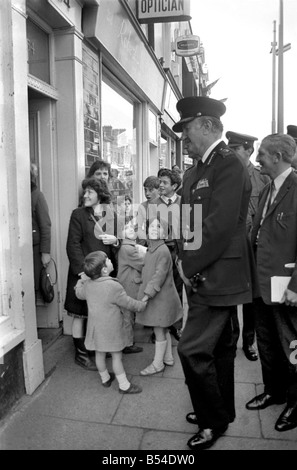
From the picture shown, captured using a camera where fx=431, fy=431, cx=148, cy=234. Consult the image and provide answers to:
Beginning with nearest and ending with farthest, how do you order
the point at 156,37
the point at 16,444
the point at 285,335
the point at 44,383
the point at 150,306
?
the point at 16,444 → the point at 285,335 → the point at 44,383 → the point at 150,306 → the point at 156,37

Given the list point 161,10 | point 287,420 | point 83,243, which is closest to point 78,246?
point 83,243

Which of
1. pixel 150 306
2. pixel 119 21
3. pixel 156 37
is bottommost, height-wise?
pixel 150 306

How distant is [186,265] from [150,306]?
126 centimetres

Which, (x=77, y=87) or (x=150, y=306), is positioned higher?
(x=77, y=87)

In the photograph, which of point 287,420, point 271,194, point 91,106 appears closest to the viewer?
point 287,420

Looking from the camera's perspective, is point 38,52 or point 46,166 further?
point 46,166

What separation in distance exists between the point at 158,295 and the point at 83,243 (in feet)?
2.74

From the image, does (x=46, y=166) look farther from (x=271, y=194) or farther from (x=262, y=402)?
(x=262, y=402)

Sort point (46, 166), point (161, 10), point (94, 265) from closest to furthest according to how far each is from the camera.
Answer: point (94, 265) → point (46, 166) → point (161, 10)

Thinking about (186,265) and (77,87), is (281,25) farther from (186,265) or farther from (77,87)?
(186,265)

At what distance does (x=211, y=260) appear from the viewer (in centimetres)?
240

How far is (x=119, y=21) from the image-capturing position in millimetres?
5422

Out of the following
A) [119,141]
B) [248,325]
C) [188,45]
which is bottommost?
[248,325]
